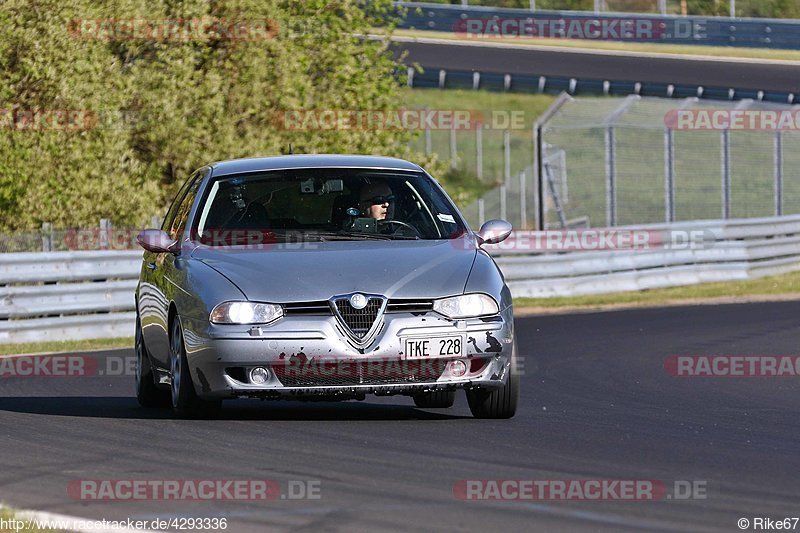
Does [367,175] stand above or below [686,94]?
above

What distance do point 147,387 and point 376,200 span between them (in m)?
2.18

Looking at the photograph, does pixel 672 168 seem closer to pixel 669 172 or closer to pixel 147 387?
pixel 669 172

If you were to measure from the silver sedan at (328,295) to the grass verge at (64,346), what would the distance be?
814 cm

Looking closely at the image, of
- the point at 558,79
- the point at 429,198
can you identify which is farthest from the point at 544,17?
the point at 429,198

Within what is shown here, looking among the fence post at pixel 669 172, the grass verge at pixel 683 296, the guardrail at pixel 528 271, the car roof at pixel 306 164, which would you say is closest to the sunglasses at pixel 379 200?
the car roof at pixel 306 164

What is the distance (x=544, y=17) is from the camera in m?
51.9

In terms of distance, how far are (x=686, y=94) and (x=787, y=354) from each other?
83.5ft

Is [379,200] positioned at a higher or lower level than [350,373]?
higher

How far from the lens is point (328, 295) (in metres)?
9.01

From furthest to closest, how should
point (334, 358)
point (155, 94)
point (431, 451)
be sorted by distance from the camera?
point (155, 94)
point (334, 358)
point (431, 451)

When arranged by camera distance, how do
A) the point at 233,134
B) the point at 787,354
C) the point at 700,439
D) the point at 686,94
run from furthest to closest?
the point at 686,94 < the point at 233,134 < the point at 787,354 < the point at 700,439

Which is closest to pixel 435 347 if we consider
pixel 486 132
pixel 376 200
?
pixel 376 200

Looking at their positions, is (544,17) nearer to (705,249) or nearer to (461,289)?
(705,249)

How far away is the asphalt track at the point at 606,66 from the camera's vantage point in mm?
41000
